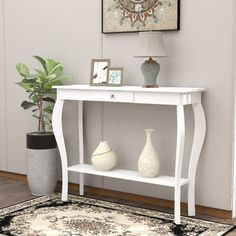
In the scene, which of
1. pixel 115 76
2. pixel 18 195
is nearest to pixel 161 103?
pixel 115 76

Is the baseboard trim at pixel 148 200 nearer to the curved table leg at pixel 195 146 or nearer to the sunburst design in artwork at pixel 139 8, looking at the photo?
the curved table leg at pixel 195 146

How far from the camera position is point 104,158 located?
12.1ft

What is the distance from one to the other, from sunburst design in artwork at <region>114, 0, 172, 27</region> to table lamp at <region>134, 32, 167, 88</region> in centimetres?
28

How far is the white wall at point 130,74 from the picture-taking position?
3.46m

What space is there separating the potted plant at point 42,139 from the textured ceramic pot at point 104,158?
0.48 metres

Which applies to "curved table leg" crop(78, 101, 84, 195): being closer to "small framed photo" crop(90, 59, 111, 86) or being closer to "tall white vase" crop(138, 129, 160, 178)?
"small framed photo" crop(90, 59, 111, 86)

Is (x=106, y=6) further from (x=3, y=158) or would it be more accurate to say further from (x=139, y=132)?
(x=3, y=158)

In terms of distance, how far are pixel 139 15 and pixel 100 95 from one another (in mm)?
692

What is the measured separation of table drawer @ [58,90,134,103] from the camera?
345cm

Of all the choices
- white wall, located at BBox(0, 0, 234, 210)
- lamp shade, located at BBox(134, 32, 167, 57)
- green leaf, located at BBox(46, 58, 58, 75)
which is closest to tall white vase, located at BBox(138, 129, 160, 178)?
white wall, located at BBox(0, 0, 234, 210)

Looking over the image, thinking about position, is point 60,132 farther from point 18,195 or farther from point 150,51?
point 150,51

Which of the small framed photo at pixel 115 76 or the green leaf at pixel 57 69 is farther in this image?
the green leaf at pixel 57 69

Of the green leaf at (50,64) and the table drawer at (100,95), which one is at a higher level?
the green leaf at (50,64)

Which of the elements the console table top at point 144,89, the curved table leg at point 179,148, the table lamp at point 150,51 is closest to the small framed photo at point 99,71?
the console table top at point 144,89
